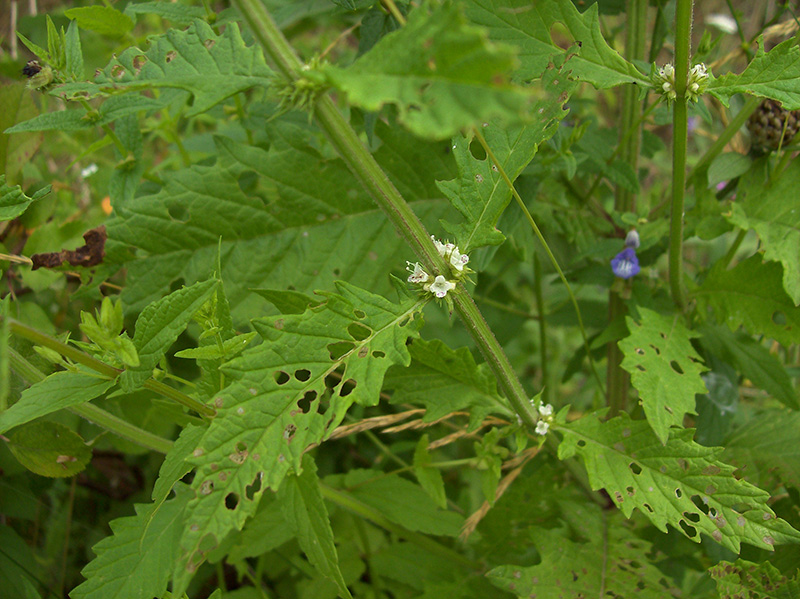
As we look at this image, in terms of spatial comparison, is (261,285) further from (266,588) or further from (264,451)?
(266,588)

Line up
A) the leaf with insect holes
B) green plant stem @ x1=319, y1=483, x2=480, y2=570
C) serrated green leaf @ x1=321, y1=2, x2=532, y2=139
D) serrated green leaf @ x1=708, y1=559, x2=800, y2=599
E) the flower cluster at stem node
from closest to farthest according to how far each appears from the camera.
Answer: serrated green leaf @ x1=321, y1=2, x2=532, y2=139 → the leaf with insect holes → the flower cluster at stem node → serrated green leaf @ x1=708, y1=559, x2=800, y2=599 → green plant stem @ x1=319, y1=483, x2=480, y2=570

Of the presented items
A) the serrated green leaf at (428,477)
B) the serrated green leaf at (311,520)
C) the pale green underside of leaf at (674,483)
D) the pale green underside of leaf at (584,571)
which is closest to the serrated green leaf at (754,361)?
the pale green underside of leaf at (674,483)

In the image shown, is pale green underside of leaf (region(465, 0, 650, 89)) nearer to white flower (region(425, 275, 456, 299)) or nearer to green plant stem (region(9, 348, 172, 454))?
white flower (region(425, 275, 456, 299))

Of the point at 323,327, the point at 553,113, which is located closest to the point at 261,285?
the point at 323,327

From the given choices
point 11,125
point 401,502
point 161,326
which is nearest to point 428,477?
point 401,502

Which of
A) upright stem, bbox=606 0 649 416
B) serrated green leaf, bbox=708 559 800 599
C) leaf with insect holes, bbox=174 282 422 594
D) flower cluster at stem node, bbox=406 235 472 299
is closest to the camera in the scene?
leaf with insect holes, bbox=174 282 422 594

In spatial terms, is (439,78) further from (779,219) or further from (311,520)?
(779,219)

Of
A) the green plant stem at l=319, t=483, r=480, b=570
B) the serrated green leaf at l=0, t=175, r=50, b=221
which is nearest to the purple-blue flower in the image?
the green plant stem at l=319, t=483, r=480, b=570
